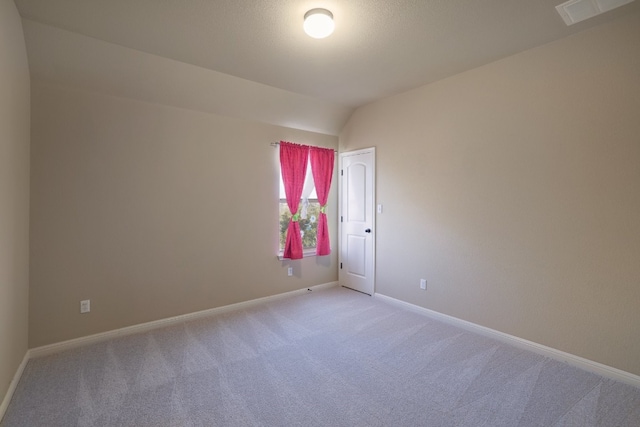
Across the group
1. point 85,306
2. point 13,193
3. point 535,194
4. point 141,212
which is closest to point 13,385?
point 85,306

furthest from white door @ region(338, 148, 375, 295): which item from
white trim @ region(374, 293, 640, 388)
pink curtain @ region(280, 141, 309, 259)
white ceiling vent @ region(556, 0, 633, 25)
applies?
white ceiling vent @ region(556, 0, 633, 25)

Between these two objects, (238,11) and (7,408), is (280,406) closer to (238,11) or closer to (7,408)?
(7,408)

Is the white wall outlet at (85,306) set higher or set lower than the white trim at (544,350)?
higher

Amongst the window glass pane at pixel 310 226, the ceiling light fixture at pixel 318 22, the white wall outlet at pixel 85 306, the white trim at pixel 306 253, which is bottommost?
the white wall outlet at pixel 85 306

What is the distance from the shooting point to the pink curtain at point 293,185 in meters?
4.21

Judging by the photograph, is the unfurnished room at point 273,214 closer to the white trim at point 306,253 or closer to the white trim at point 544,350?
the white trim at point 544,350

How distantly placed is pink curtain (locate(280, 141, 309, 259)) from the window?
15cm

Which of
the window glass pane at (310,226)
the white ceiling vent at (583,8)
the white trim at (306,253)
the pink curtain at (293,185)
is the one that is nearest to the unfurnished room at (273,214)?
the white ceiling vent at (583,8)

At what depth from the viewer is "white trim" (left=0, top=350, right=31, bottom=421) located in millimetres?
1939

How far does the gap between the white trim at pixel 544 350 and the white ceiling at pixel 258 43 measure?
8.98ft

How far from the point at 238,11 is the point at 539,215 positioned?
10.1 ft

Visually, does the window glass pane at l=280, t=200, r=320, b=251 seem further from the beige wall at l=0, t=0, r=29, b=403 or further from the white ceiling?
the beige wall at l=0, t=0, r=29, b=403

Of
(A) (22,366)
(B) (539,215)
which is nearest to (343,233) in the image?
(B) (539,215)

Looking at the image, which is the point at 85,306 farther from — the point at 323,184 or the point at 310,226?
the point at 323,184
